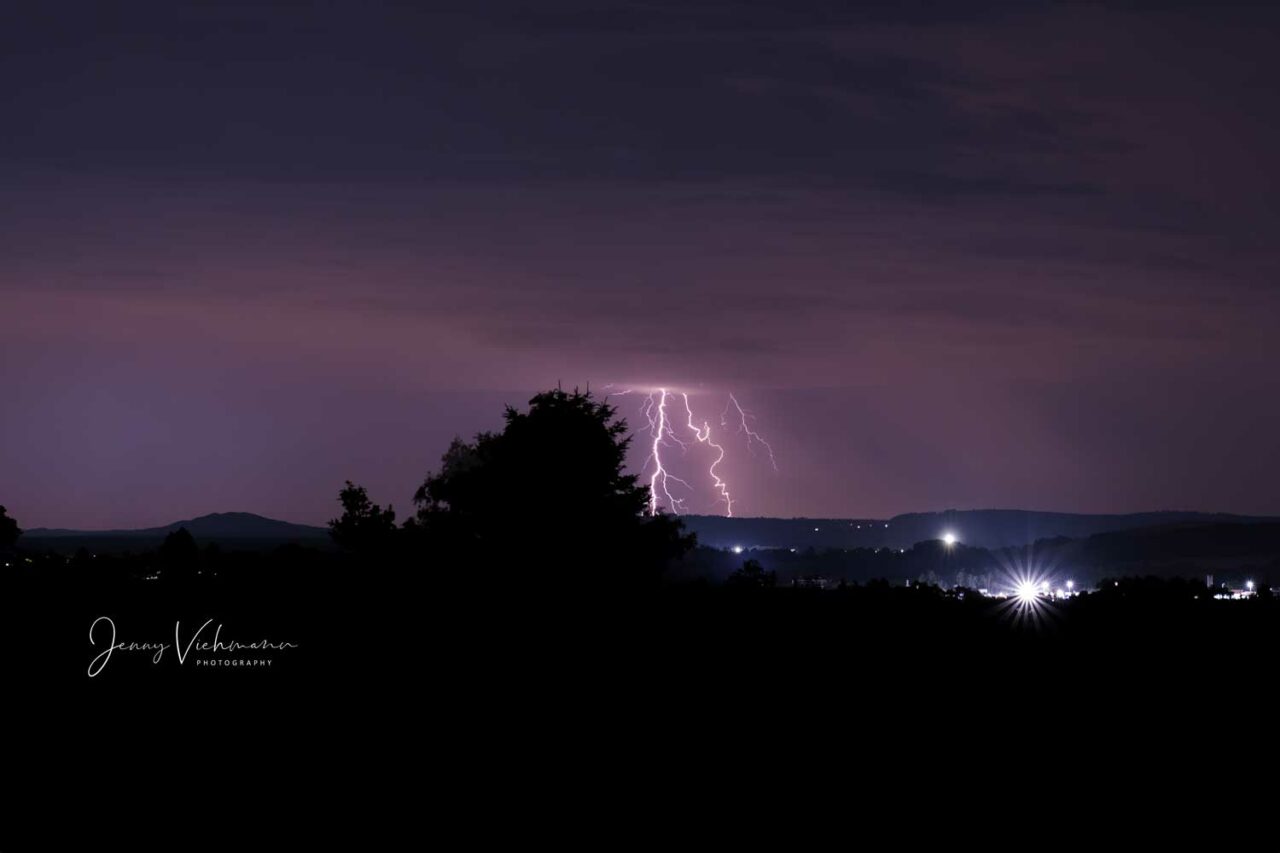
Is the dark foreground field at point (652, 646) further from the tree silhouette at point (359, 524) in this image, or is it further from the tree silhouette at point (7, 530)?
the tree silhouette at point (7, 530)

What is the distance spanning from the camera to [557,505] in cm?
4175

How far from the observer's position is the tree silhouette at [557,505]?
135ft

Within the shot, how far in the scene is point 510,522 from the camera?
4150 cm

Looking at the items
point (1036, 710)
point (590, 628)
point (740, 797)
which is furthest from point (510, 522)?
point (740, 797)

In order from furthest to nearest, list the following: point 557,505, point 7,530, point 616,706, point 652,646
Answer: point 7,530, point 557,505, point 652,646, point 616,706

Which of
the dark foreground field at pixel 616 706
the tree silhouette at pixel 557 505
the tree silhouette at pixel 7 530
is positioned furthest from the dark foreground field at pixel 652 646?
the tree silhouette at pixel 7 530

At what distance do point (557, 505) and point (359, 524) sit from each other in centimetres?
1265

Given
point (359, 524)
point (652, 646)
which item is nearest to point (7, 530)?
point (359, 524)

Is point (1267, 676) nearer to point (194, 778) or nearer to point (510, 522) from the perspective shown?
point (194, 778)

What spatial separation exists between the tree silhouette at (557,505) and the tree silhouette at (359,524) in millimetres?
7399

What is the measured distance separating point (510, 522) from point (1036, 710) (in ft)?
77.1

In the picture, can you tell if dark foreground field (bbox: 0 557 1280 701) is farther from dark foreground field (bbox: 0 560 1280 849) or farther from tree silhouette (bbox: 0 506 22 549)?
tree silhouette (bbox: 0 506 22 549)

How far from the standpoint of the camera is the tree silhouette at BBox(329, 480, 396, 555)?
166ft

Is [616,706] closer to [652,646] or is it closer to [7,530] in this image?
[652,646]
